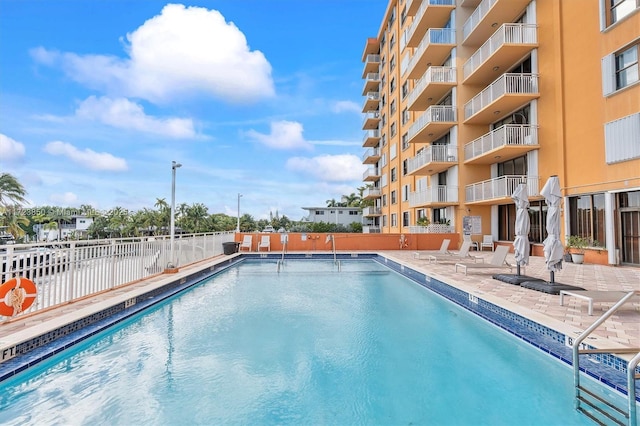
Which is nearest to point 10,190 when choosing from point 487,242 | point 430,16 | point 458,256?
point 458,256

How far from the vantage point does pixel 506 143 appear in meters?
14.0

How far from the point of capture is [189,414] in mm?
3244

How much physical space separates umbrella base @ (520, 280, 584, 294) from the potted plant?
5793mm

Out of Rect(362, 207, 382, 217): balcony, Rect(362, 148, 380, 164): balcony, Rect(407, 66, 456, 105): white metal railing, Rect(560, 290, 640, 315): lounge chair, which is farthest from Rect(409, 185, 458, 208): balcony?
Rect(362, 148, 380, 164): balcony

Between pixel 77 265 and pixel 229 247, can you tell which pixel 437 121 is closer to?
pixel 229 247

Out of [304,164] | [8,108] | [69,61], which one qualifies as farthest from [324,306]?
[304,164]

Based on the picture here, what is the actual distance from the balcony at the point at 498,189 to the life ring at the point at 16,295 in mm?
14959

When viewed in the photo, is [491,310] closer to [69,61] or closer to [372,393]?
[372,393]

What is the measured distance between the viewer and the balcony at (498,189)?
13781mm

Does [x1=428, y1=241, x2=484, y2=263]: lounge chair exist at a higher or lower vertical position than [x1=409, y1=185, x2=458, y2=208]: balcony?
lower

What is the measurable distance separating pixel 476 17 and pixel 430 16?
11.5ft

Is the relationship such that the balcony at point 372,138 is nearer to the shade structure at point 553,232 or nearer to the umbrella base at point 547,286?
the shade structure at point 553,232

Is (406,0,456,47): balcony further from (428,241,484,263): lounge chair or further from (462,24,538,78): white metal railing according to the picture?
(428,241,484,263): lounge chair

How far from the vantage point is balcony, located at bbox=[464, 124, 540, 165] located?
13844 mm
